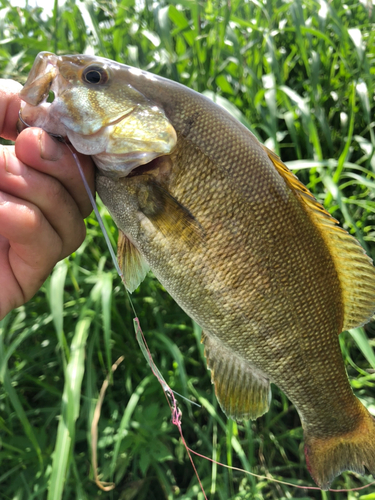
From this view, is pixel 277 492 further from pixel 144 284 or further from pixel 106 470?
pixel 144 284

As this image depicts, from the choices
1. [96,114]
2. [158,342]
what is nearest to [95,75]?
[96,114]

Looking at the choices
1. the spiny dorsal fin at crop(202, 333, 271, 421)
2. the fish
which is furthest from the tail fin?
the spiny dorsal fin at crop(202, 333, 271, 421)

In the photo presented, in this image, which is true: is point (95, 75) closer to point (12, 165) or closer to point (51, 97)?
point (51, 97)

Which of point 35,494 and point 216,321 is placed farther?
point 35,494

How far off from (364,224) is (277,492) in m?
1.35

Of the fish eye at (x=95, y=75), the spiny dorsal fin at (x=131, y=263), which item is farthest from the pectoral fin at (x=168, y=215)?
the fish eye at (x=95, y=75)

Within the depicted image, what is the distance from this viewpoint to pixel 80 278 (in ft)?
5.73

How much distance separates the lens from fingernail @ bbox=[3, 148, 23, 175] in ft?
3.08

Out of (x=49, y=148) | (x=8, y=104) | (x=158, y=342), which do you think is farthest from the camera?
(x=158, y=342)

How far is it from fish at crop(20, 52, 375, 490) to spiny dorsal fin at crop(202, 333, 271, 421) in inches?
2.6

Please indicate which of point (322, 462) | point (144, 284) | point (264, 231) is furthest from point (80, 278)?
point (322, 462)

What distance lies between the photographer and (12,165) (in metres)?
0.94

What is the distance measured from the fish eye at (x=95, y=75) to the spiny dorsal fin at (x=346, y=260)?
467mm

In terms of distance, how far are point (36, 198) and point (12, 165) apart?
96mm
